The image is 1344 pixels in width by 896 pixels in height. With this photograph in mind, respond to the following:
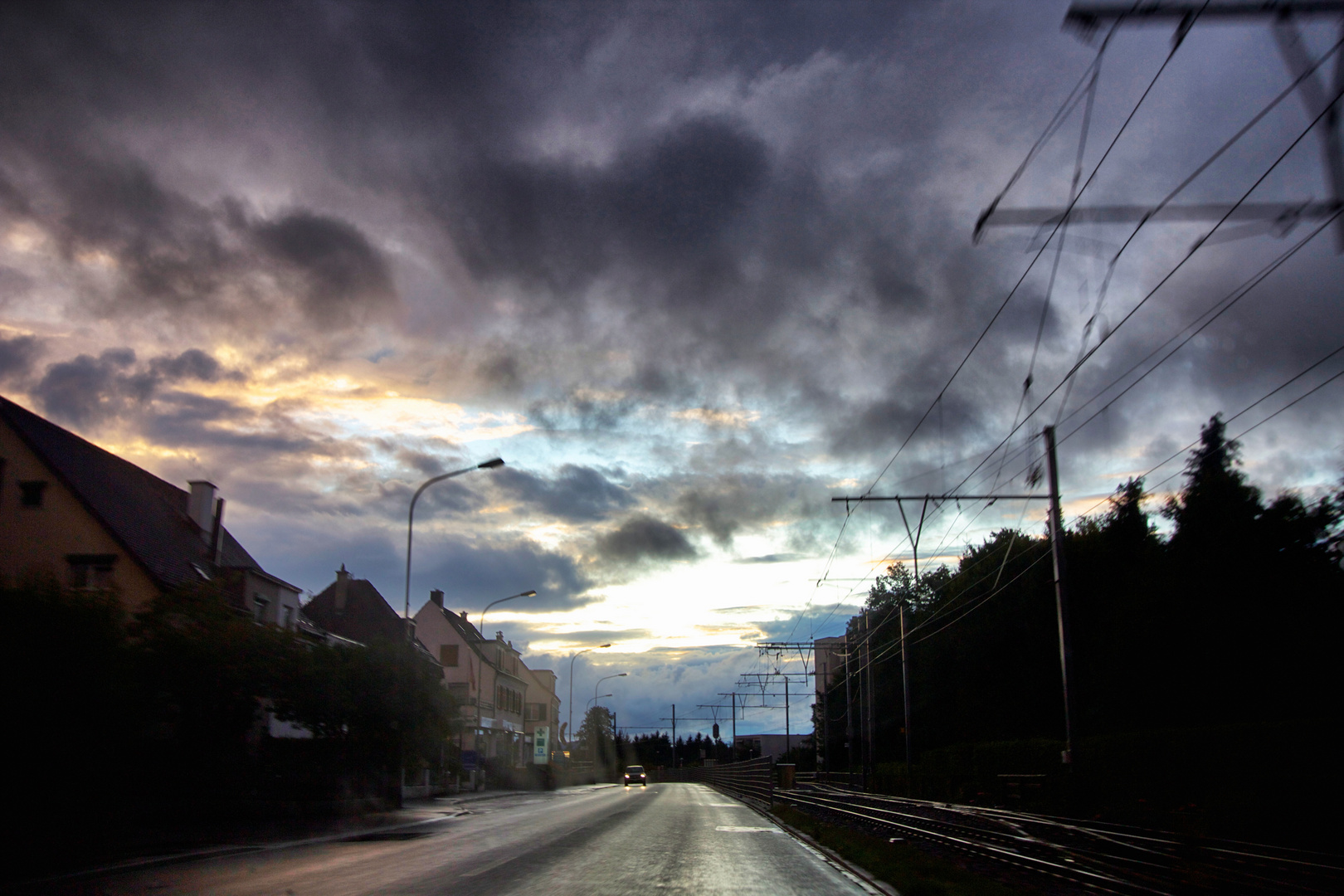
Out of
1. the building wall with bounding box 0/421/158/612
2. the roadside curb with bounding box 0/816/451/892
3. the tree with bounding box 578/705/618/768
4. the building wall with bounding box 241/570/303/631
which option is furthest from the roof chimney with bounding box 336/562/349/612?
the tree with bounding box 578/705/618/768

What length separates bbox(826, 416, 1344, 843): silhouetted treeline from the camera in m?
30.1

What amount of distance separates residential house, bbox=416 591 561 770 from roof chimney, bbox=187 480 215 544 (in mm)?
20757

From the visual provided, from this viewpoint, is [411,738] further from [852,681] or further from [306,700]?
[852,681]

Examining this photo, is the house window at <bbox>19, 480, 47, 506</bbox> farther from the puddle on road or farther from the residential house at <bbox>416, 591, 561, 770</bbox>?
the residential house at <bbox>416, 591, 561, 770</bbox>

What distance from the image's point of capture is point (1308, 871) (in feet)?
29.8

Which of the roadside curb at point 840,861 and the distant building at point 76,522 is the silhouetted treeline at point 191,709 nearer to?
the distant building at point 76,522

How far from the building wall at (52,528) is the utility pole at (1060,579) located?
25.4 meters

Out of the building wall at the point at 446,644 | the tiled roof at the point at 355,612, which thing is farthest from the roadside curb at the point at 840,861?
the building wall at the point at 446,644

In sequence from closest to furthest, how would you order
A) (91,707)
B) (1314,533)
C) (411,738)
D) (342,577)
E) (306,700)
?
(91,707) → (306,700) → (411,738) → (1314,533) → (342,577)

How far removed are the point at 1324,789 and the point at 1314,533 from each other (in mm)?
20748

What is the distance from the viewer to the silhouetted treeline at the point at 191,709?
1587 centimetres

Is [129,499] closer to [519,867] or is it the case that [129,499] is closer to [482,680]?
[519,867]

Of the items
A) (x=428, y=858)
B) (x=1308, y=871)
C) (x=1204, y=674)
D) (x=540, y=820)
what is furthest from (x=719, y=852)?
(x=1204, y=674)

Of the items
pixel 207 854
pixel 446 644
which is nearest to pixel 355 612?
pixel 446 644
